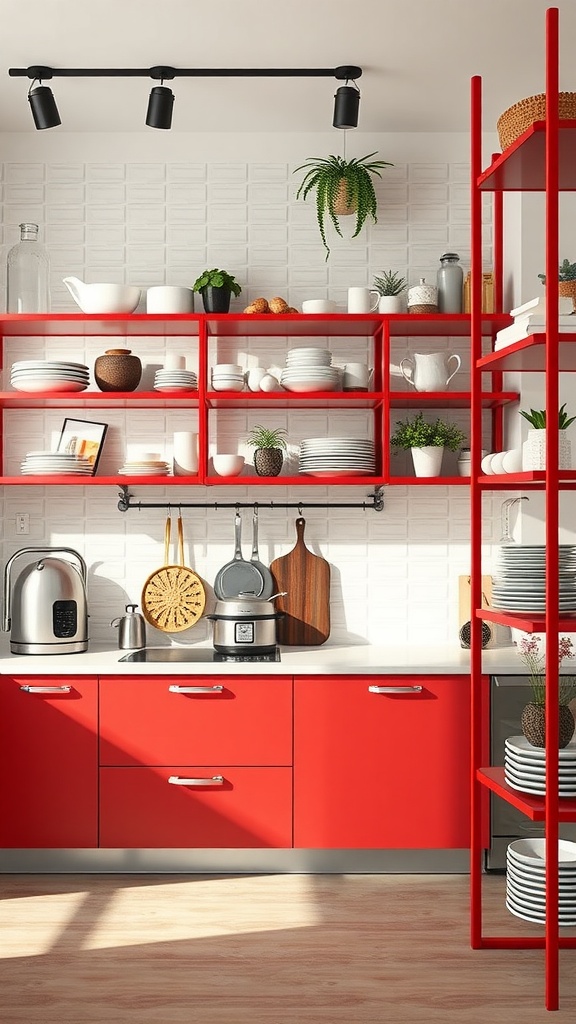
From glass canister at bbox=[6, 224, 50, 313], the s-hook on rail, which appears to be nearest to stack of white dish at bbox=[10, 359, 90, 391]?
glass canister at bbox=[6, 224, 50, 313]

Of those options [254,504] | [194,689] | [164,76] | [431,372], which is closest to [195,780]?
[194,689]

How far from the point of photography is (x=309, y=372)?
3898 millimetres

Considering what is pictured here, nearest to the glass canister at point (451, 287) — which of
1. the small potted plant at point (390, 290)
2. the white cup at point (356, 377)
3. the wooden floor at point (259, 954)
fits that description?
the small potted plant at point (390, 290)

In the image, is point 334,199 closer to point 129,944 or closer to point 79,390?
point 79,390

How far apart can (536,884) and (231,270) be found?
255 centimetres

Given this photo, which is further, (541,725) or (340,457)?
(340,457)

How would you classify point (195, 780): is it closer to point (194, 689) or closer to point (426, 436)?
point (194, 689)

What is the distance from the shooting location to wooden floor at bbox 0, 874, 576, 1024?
8.82ft

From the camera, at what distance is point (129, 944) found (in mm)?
3100

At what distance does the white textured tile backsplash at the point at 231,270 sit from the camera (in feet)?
13.8

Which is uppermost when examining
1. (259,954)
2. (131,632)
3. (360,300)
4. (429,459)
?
(360,300)

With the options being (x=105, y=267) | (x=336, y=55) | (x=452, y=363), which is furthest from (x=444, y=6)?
(x=105, y=267)

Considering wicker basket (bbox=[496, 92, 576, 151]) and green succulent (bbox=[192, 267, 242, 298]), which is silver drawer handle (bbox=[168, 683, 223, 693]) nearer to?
green succulent (bbox=[192, 267, 242, 298])

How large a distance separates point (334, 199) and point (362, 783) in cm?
219
